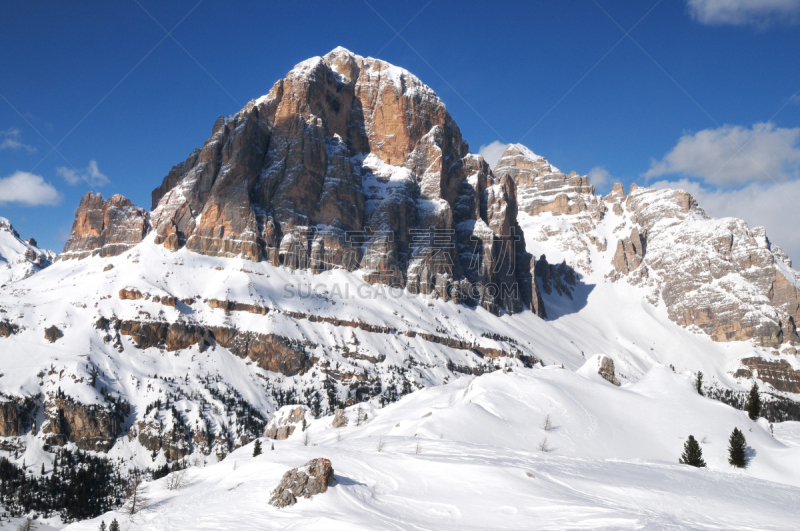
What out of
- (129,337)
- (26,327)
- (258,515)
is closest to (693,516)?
(258,515)

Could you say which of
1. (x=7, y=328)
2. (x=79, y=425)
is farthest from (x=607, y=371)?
(x=7, y=328)

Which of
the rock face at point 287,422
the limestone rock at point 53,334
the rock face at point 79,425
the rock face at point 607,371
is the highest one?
the limestone rock at point 53,334

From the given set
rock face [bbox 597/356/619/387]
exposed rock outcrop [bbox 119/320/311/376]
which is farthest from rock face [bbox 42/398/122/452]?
rock face [bbox 597/356/619/387]

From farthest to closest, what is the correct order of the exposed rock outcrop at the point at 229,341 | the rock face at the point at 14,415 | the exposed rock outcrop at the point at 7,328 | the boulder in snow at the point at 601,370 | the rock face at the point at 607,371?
the exposed rock outcrop at the point at 229,341 → the exposed rock outcrop at the point at 7,328 → the rock face at the point at 14,415 → the rock face at the point at 607,371 → the boulder in snow at the point at 601,370

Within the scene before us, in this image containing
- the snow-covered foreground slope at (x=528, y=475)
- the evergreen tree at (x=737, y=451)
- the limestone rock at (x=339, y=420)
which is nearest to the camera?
the snow-covered foreground slope at (x=528, y=475)

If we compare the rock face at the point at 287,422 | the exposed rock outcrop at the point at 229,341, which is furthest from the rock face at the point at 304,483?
the exposed rock outcrop at the point at 229,341

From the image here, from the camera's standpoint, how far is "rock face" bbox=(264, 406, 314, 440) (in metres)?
90.1

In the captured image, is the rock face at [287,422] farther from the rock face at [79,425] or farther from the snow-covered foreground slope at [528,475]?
the rock face at [79,425]

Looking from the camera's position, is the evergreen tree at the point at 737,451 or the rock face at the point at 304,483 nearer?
the rock face at the point at 304,483

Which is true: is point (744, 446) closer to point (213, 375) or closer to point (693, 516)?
point (693, 516)

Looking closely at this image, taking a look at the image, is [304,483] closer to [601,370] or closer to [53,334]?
[601,370]

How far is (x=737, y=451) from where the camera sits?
50781mm

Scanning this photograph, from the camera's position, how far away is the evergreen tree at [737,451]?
165 feet

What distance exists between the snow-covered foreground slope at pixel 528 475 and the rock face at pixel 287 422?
30.4 meters
